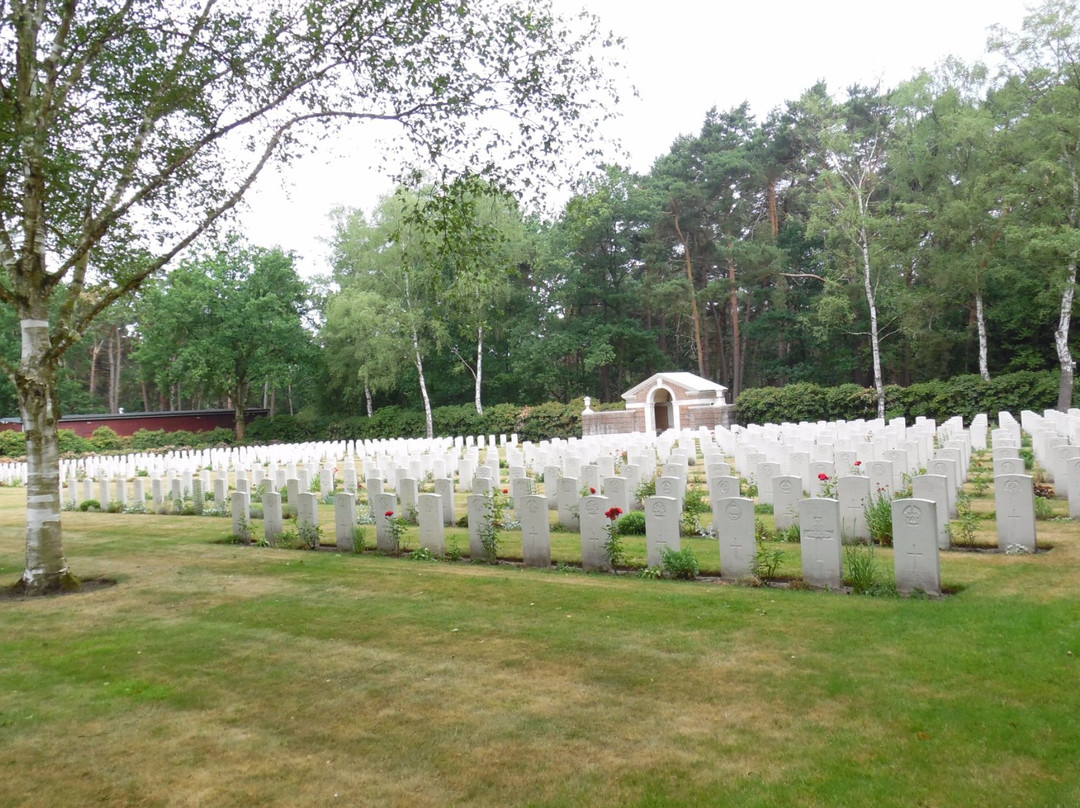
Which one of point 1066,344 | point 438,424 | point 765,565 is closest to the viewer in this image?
point 765,565

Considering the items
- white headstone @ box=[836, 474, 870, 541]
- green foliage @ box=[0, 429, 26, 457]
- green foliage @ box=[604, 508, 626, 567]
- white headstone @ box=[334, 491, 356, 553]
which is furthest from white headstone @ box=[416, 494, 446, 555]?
green foliage @ box=[0, 429, 26, 457]

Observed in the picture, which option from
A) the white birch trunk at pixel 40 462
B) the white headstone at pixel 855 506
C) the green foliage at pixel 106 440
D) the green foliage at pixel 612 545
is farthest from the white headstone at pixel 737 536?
the green foliage at pixel 106 440

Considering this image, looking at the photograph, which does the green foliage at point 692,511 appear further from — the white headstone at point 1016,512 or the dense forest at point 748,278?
the dense forest at point 748,278

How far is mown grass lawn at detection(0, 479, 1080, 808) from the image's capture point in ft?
11.4

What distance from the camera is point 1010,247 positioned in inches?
1072

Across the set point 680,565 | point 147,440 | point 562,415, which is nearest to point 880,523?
point 680,565

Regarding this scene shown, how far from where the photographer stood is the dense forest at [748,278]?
91.2 ft

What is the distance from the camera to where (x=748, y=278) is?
134 ft

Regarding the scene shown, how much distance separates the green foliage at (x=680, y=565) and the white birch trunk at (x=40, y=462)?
6692mm

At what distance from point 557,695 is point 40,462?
674cm

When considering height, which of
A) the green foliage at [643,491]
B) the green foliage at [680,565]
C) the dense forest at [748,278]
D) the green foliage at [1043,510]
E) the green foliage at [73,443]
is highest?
the dense forest at [748,278]

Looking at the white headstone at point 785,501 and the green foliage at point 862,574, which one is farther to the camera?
the white headstone at point 785,501

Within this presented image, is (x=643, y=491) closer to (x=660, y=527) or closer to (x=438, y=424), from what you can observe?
(x=660, y=527)

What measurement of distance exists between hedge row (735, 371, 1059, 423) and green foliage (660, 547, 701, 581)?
2361cm
